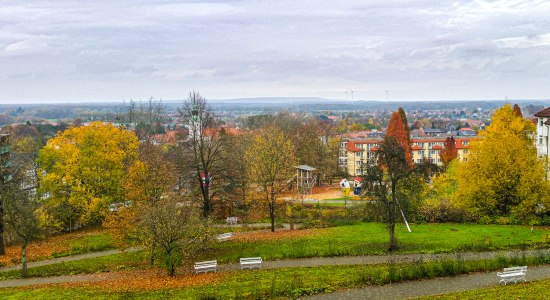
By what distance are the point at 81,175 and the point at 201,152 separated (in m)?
9.89

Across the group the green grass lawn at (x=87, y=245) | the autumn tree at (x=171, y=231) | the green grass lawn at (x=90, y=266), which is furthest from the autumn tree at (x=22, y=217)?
the autumn tree at (x=171, y=231)

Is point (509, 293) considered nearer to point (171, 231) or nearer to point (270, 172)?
point (171, 231)

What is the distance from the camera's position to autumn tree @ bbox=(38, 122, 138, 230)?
39375mm

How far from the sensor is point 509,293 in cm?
1875

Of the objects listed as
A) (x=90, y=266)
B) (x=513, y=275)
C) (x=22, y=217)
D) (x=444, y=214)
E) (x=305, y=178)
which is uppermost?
(x=22, y=217)

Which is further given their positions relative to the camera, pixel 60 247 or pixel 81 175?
pixel 81 175

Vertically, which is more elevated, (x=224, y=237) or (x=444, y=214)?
(x=444, y=214)

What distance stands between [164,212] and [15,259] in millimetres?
13070

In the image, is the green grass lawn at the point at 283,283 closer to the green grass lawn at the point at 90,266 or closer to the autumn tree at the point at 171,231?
the autumn tree at the point at 171,231

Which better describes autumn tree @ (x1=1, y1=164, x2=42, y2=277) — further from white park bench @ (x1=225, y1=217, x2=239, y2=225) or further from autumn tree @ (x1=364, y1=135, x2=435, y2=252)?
autumn tree @ (x1=364, y1=135, x2=435, y2=252)

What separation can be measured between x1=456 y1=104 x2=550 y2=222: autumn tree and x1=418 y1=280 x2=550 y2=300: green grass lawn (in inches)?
678

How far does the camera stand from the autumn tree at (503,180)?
35906 mm

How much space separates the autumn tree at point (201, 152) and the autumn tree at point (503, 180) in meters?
20.5

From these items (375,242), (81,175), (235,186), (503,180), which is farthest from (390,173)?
(81,175)
